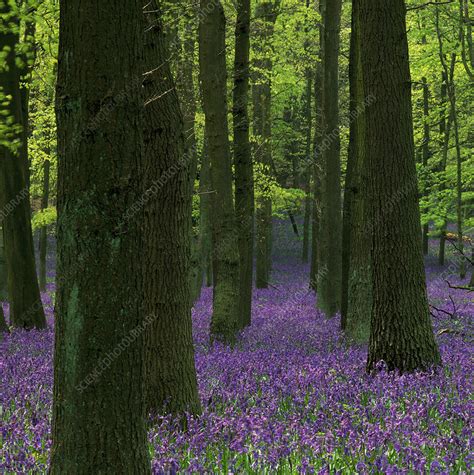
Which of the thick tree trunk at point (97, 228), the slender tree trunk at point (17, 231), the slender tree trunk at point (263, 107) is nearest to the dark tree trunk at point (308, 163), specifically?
the slender tree trunk at point (263, 107)

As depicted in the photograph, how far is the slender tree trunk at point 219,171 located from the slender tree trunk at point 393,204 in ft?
12.5

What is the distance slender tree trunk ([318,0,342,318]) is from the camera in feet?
52.9

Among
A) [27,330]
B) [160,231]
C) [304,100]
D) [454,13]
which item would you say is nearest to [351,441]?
[160,231]

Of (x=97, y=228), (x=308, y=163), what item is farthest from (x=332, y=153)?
(x=308, y=163)

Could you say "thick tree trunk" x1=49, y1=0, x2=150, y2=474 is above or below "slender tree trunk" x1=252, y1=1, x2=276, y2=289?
below

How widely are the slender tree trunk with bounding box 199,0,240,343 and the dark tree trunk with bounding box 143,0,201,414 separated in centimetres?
530

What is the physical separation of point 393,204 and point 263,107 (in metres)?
17.0

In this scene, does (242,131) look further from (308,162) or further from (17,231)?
(308,162)

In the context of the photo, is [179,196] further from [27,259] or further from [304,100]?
[304,100]

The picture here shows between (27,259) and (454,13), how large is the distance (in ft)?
61.3

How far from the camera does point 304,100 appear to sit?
4147cm

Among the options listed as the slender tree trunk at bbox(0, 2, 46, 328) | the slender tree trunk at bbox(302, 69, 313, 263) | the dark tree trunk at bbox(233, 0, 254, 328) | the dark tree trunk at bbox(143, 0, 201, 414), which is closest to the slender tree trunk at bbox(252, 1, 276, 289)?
the dark tree trunk at bbox(233, 0, 254, 328)

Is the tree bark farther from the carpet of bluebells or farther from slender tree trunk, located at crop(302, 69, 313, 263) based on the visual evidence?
the carpet of bluebells

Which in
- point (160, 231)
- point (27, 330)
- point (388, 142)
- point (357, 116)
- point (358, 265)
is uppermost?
point (357, 116)
